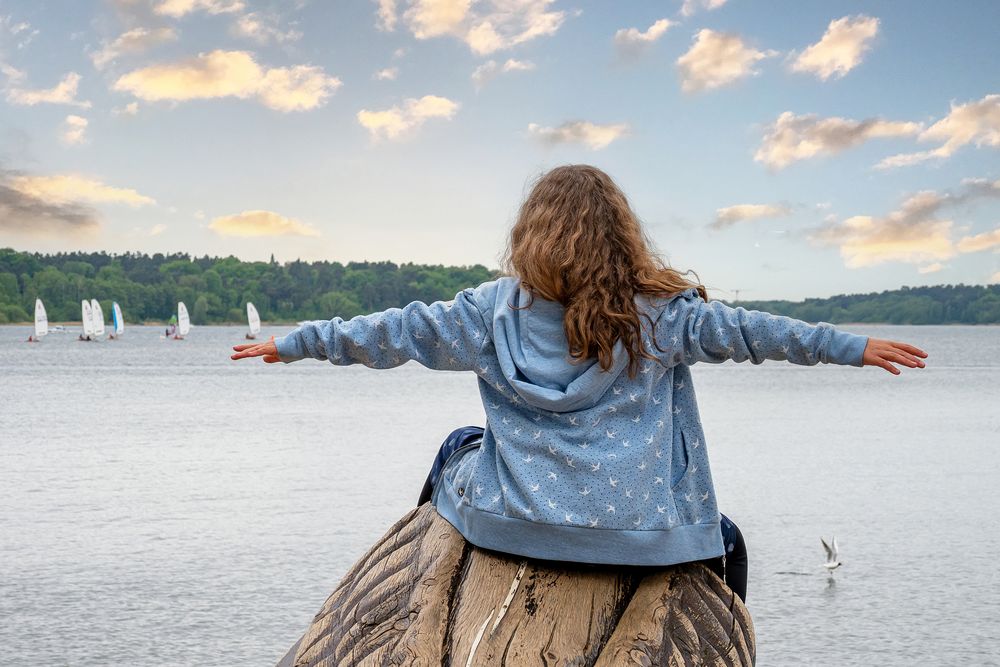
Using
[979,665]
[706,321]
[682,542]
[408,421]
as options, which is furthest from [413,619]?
[408,421]

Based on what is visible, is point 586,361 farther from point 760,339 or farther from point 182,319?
point 182,319

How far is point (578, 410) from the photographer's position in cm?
292

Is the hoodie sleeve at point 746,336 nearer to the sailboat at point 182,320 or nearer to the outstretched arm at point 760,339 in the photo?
the outstretched arm at point 760,339

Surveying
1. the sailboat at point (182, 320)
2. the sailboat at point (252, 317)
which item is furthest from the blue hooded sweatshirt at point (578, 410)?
the sailboat at point (182, 320)

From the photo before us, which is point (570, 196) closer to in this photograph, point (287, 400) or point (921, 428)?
point (921, 428)

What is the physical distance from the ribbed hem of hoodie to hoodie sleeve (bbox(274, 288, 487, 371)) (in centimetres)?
46

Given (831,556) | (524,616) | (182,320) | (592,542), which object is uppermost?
(182,320)

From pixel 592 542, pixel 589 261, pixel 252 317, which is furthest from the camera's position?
pixel 252 317

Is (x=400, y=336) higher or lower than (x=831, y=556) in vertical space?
higher

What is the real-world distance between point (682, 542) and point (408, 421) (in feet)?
56.4

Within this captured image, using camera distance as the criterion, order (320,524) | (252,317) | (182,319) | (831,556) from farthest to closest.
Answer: (182,319)
(252,317)
(320,524)
(831,556)

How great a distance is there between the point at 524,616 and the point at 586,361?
0.70 m

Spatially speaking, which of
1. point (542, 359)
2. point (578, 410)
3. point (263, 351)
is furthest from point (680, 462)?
point (263, 351)

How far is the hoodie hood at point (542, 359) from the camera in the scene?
286 cm
